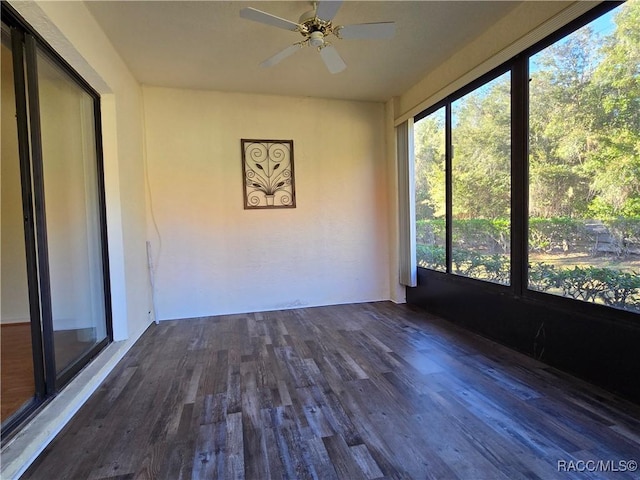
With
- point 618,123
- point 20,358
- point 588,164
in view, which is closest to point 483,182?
point 588,164

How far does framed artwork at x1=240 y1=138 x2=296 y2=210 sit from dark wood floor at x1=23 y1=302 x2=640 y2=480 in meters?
1.91

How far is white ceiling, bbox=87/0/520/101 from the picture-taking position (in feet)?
7.86

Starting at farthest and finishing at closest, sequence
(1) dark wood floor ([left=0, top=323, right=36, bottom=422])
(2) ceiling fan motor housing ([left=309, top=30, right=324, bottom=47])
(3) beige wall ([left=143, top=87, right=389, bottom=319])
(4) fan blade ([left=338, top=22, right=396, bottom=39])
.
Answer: (3) beige wall ([left=143, top=87, right=389, bottom=319]) → (2) ceiling fan motor housing ([left=309, top=30, right=324, bottom=47]) → (4) fan blade ([left=338, top=22, right=396, bottom=39]) → (1) dark wood floor ([left=0, top=323, right=36, bottom=422])

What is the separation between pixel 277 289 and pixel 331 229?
107 centimetres

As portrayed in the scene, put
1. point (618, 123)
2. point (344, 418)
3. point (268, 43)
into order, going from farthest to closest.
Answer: point (268, 43)
point (618, 123)
point (344, 418)

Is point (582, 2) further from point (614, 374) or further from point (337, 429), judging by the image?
point (337, 429)

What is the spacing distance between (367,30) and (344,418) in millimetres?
2470

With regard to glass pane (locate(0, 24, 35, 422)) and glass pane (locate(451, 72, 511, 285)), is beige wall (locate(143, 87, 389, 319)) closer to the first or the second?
glass pane (locate(451, 72, 511, 285))

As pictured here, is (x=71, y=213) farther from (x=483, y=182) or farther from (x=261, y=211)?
(x=483, y=182)

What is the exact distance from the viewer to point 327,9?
2.01m

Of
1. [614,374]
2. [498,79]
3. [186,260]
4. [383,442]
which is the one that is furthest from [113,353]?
[498,79]

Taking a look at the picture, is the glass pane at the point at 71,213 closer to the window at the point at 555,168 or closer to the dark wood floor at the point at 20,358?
the dark wood floor at the point at 20,358

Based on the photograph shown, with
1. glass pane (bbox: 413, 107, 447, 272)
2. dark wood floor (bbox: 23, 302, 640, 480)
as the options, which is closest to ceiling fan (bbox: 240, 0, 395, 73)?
glass pane (bbox: 413, 107, 447, 272)

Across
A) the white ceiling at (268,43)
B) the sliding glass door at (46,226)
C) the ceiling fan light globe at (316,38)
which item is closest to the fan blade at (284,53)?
the ceiling fan light globe at (316,38)
